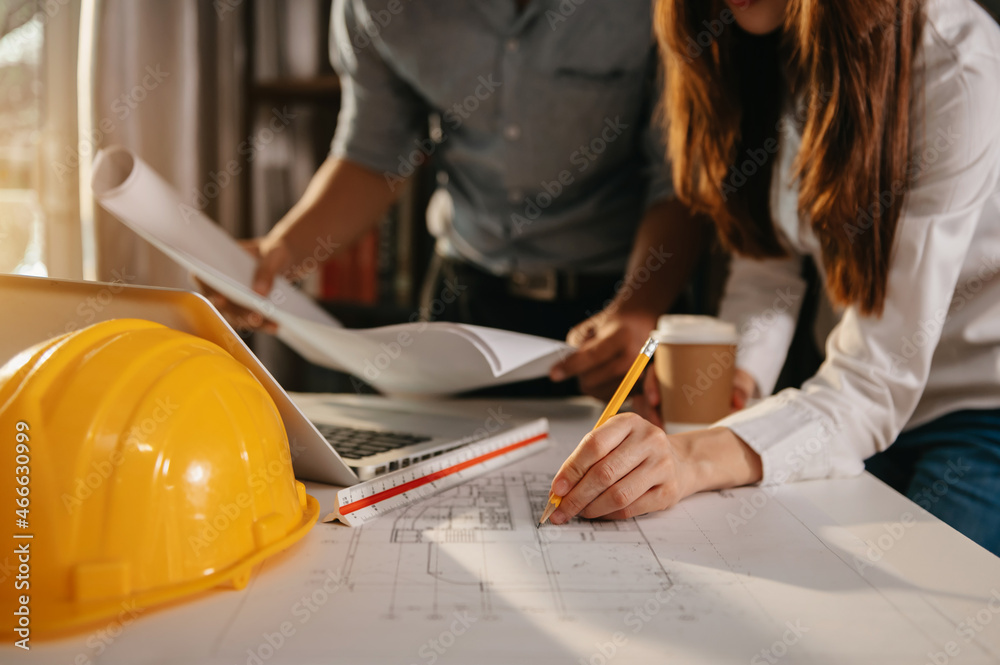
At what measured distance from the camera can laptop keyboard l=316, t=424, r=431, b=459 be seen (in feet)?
2.63

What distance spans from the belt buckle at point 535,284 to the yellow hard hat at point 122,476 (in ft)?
3.29

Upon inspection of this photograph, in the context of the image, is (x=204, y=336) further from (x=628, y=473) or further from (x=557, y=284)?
(x=557, y=284)

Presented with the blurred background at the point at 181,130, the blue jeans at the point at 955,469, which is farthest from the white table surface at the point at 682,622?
the blurred background at the point at 181,130

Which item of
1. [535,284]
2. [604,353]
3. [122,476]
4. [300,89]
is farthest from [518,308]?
[300,89]

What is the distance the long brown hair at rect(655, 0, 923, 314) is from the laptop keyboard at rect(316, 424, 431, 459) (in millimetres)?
553

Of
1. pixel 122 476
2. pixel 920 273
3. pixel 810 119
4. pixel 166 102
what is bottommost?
pixel 122 476

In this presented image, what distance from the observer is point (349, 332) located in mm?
857

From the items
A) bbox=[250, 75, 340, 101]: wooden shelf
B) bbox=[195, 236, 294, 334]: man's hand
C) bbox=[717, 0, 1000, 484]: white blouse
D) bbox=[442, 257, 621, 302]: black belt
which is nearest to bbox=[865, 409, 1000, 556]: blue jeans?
bbox=[717, 0, 1000, 484]: white blouse

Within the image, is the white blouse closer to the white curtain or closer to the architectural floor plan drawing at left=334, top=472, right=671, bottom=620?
the architectural floor plan drawing at left=334, top=472, right=671, bottom=620

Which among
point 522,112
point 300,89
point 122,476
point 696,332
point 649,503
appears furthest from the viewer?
point 300,89

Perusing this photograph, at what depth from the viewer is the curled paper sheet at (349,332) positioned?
0.86 m

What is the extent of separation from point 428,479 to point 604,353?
411 millimetres

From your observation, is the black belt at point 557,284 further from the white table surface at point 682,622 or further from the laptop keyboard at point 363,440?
the white table surface at point 682,622

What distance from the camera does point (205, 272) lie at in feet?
2.89
